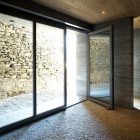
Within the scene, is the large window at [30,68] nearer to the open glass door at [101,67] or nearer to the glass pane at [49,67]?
the glass pane at [49,67]

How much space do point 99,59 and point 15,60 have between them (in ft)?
8.68

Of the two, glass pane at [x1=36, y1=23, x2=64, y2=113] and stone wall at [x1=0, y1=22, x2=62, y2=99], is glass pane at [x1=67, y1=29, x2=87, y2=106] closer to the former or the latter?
glass pane at [x1=36, y1=23, x2=64, y2=113]

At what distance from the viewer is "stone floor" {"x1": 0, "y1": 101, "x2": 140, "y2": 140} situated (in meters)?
3.30

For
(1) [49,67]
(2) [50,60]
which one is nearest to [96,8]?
(2) [50,60]

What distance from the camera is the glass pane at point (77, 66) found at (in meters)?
6.36

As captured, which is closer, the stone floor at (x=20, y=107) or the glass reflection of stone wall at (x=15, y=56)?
the glass reflection of stone wall at (x=15, y=56)

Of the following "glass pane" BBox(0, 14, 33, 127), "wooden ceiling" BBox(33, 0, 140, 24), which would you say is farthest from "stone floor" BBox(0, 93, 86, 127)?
"wooden ceiling" BBox(33, 0, 140, 24)

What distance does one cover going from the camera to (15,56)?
12.5 ft

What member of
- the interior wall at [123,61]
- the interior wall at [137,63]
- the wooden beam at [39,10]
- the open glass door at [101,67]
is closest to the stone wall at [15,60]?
the wooden beam at [39,10]

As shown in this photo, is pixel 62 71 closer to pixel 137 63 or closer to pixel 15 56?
pixel 15 56

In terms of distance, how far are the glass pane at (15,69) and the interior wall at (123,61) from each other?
7.91 feet

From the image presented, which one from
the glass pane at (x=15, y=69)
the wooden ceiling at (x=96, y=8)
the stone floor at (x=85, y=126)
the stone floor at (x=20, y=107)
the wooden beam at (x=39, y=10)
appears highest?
the wooden ceiling at (x=96, y=8)

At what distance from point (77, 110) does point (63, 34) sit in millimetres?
1922

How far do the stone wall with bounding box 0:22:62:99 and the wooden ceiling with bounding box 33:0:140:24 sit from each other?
0.75 meters
